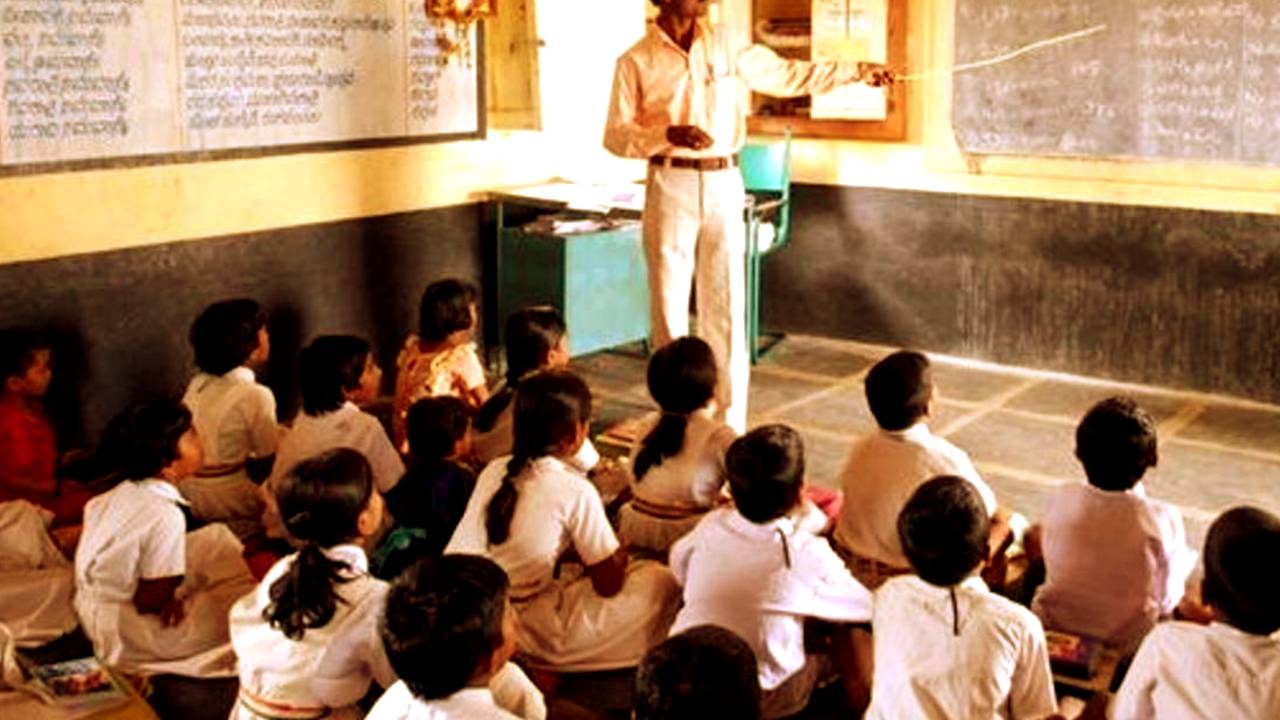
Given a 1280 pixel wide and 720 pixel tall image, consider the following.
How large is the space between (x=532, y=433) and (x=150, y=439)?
831 mm

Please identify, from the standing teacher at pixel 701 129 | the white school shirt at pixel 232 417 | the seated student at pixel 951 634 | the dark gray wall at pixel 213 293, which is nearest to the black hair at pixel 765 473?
the seated student at pixel 951 634

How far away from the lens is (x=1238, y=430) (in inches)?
206

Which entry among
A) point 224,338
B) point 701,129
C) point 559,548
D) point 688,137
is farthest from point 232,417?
point 701,129

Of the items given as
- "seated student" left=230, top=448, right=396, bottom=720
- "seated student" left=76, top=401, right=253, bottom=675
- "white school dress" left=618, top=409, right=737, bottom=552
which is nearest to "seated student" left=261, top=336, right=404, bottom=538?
"seated student" left=76, top=401, right=253, bottom=675

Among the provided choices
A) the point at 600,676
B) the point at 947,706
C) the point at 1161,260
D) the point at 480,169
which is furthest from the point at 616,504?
the point at 1161,260

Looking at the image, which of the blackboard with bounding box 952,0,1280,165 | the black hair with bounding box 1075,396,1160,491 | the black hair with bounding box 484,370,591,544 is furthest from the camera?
the blackboard with bounding box 952,0,1280,165

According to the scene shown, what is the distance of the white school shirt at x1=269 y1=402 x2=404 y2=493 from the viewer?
11.9ft

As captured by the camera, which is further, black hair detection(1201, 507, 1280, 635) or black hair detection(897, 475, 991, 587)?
black hair detection(897, 475, 991, 587)

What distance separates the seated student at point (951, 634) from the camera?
86.4 inches

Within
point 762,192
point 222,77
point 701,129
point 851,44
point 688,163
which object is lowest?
point 762,192

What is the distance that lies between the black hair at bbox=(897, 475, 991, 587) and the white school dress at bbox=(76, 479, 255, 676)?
5.43ft

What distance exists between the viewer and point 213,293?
5055mm

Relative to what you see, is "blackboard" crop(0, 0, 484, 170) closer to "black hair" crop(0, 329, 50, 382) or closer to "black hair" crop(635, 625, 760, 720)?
"black hair" crop(0, 329, 50, 382)

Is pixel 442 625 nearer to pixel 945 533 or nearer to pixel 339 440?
pixel 945 533
